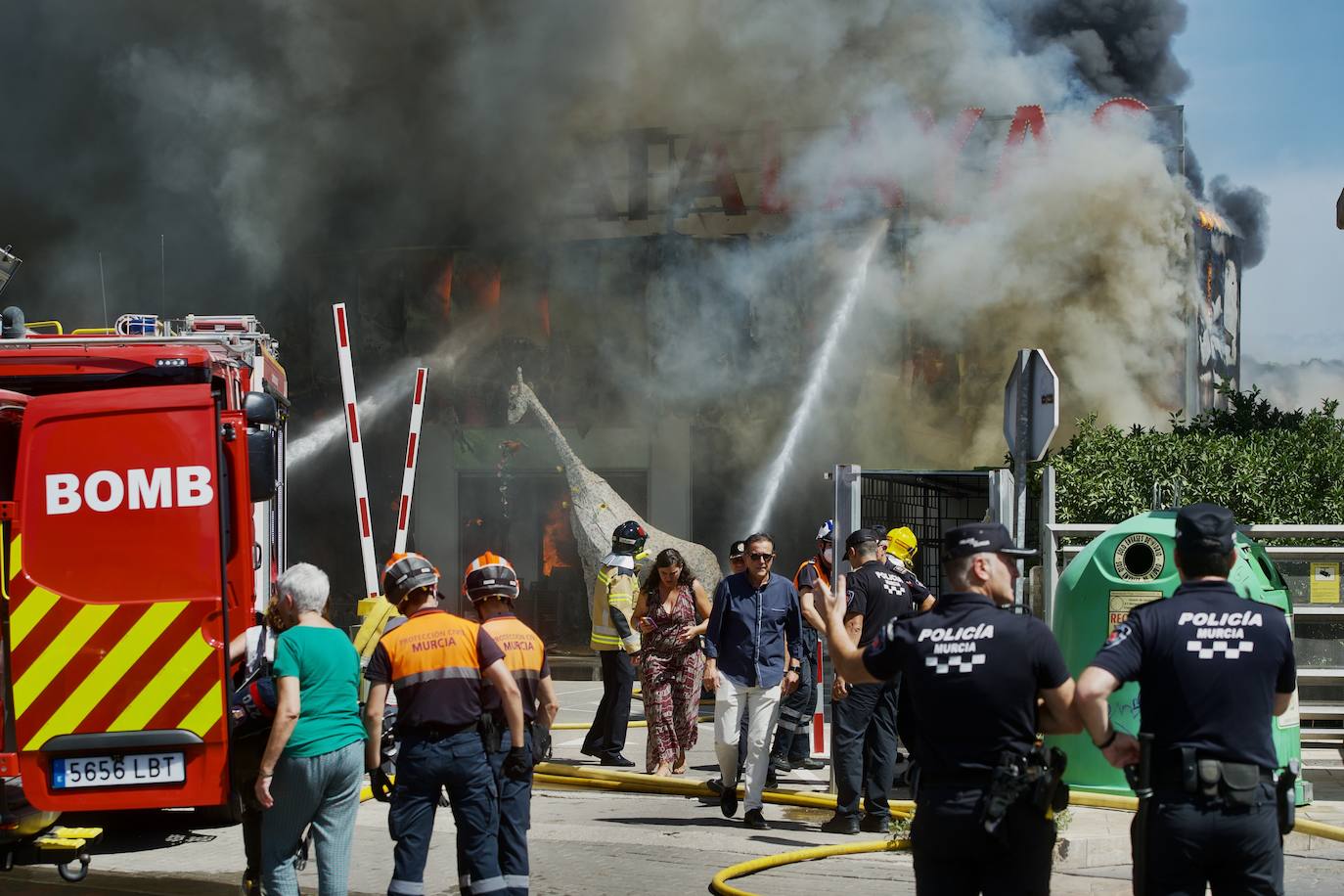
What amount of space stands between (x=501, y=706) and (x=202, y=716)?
1.62 m

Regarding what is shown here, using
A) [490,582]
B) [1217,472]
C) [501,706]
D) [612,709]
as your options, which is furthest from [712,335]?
[501,706]

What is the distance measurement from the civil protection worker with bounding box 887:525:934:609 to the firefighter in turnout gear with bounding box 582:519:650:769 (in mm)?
1584

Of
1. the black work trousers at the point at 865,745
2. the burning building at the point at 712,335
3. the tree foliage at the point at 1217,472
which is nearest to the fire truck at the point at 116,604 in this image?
the black work trousers at the point at 865,745

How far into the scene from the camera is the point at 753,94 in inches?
739

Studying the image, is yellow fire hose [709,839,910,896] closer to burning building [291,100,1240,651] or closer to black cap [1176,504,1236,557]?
black cap [1176,504,1236,557]

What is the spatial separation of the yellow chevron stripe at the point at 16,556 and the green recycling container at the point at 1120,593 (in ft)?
14.1

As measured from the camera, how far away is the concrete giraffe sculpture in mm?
17281

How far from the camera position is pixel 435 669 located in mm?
4859

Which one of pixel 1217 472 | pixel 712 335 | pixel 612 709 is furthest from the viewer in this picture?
pixel 712 335

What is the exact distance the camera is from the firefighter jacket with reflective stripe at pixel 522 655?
5.05m

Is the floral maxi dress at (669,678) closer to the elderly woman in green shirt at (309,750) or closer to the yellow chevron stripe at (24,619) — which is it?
the yellow chevron stripe at (24,619)

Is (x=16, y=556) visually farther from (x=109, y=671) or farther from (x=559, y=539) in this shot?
(x=559, y=539)

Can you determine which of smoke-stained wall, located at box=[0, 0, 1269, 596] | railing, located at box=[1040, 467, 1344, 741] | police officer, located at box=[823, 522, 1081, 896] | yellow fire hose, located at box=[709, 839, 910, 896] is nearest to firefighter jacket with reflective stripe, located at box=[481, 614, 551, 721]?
yellow fire hose, located at box=[709, 839, 910, 896]

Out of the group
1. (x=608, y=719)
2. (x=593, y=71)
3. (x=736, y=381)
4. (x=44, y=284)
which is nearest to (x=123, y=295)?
(x=44, y=284)
